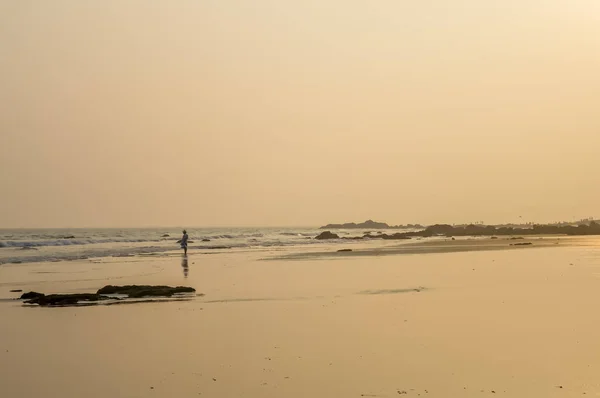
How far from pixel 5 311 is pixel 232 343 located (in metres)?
9.48

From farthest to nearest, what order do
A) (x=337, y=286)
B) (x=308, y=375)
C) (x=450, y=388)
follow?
(x=337, y=286) < (x=308, y=375) < (x=450, y=388)

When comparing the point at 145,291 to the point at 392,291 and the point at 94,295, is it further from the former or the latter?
the point at 392,291

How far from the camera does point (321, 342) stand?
1434 cm

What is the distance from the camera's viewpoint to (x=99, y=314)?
19.6 meters

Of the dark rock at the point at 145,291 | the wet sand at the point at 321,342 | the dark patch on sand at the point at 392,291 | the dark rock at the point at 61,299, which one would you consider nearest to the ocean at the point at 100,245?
the dark rock at the point at 145,291

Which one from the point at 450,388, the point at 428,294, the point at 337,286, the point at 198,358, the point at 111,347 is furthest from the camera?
the point at 337,286

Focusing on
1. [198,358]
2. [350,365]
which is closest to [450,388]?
[350,365]

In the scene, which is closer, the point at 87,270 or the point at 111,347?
the point at 111,347

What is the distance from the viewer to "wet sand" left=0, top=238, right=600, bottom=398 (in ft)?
35.5

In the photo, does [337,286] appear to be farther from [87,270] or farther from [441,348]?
[87,270]

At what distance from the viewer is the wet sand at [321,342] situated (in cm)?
1082

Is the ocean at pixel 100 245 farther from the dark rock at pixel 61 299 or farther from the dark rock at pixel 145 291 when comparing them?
the dark rock at pixel 61 299

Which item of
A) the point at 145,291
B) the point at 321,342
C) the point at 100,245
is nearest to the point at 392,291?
the point at 145,291

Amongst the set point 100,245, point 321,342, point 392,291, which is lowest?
point 321,342
